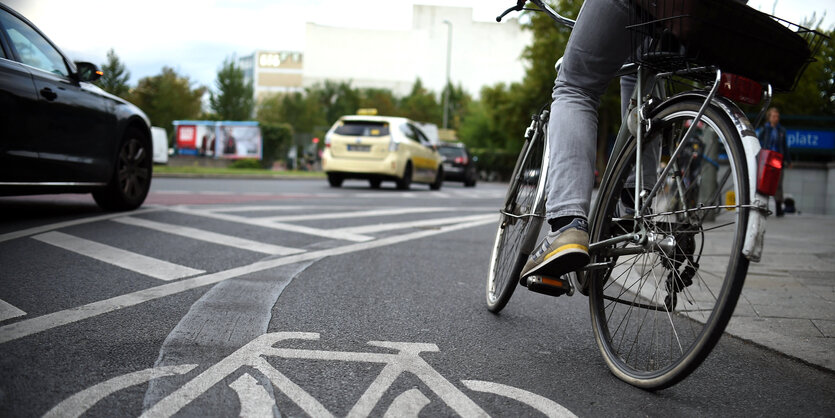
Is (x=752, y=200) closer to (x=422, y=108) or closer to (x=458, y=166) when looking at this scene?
(x=458, y=166)

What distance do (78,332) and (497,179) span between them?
151 feet

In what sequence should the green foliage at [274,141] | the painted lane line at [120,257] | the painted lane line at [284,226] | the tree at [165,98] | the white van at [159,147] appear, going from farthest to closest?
the green foliage at [274,141] < the tree at [165,98] < the white van at [159,147] < the painted lane line at [284,226] < the painted lane line at [120,257]

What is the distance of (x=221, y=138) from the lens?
56312 millimetres

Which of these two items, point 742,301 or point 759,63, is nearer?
point 759,63

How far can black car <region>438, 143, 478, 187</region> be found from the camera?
93.7 ft

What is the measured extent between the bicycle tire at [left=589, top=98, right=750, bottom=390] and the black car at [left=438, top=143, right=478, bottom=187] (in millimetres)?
25289

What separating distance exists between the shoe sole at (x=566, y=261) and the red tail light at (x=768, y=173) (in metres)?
0.76

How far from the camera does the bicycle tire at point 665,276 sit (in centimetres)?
217

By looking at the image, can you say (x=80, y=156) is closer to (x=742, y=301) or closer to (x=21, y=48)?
(x=21, y=48)

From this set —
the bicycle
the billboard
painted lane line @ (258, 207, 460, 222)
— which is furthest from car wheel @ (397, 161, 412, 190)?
the billboard

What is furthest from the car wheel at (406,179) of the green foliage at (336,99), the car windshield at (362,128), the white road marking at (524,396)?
the green foliage at (336,99)

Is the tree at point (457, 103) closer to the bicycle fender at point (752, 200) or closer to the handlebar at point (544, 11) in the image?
the handlebar at point (544, 11)

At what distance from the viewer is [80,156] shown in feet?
21.4

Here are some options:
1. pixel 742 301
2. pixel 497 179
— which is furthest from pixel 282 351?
pixel 497 179
